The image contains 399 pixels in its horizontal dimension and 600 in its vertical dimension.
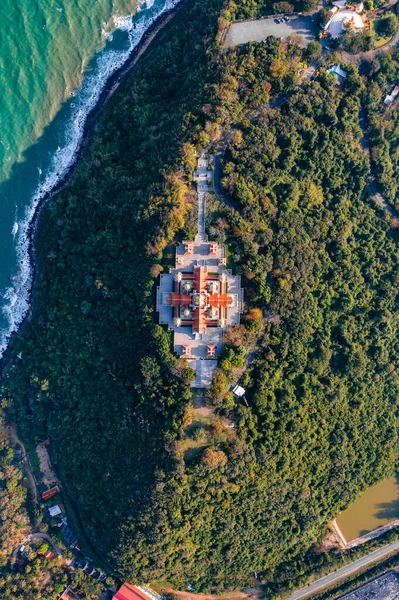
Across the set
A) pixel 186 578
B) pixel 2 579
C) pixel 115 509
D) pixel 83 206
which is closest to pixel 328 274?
pixel 83 206

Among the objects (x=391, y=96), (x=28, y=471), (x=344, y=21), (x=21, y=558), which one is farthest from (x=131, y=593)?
(x=344, y=21)

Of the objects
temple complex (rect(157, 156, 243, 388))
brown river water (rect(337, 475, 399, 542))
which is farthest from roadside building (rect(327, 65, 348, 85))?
brown river water (rect(337, 475, 399, 542))

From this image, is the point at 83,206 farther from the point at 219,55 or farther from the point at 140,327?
the point at 219,55

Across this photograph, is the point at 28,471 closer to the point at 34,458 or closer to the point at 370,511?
the point at 34,458

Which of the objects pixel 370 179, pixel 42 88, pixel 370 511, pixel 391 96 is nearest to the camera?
pixel 391 96

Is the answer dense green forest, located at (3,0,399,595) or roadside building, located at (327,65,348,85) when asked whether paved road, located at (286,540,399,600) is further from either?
roadside building, located at (327,65,348,85)

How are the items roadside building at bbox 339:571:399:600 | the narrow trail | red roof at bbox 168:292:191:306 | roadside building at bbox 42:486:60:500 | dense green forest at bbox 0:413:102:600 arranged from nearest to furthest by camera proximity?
red roof at bbox 168:292:191:306
the narrow trail
dense green forest at bbox 0:413:102:600
roadside building at bbox 42:486:60:500
roadside building at bbox 339:571:399:600

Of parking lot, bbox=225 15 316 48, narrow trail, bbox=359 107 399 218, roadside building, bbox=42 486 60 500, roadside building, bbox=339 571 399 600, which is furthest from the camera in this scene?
roadside building, bbox=339 571 399 600
